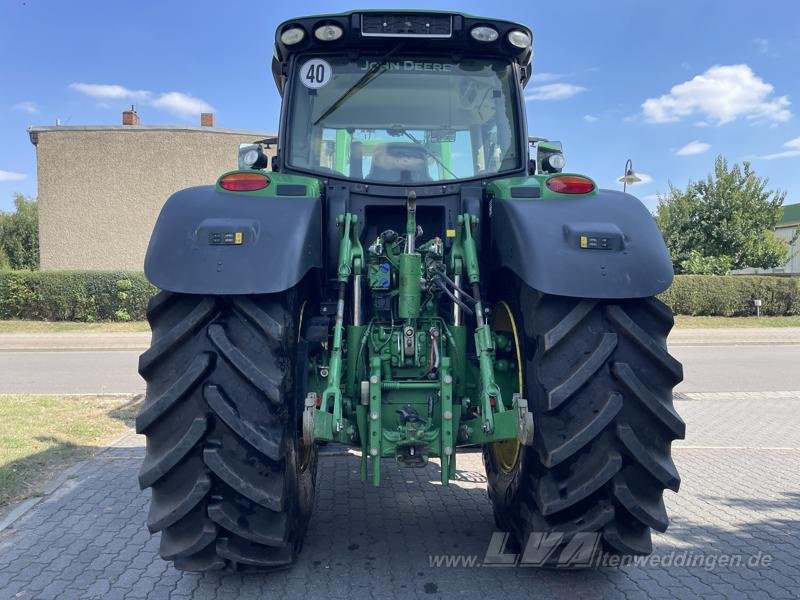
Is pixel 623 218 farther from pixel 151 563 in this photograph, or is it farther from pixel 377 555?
pixel 151 563

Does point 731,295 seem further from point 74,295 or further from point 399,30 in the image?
point 74,295

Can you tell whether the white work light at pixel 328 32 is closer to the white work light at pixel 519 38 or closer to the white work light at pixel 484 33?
the white work light at pixel 484 33

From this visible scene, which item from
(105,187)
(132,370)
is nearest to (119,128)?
(105,187)

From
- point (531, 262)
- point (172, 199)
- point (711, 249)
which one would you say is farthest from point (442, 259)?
point (711, 249)

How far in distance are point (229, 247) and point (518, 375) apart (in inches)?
63.3

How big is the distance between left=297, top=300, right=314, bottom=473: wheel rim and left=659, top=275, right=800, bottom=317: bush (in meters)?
17.7

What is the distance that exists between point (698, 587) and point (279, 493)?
2273mm

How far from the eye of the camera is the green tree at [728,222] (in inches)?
971

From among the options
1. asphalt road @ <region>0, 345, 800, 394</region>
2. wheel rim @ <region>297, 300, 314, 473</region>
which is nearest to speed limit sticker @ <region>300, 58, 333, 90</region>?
wheel rim @ <region>297, 300, 314, 473</region>

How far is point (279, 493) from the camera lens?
2.84 meters

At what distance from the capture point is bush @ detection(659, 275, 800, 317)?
19766 millimetres

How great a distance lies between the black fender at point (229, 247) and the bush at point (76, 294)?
54.9ft

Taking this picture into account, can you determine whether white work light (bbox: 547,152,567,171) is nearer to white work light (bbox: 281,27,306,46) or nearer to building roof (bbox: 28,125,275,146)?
white work light (bbox: 281,27,306,46)

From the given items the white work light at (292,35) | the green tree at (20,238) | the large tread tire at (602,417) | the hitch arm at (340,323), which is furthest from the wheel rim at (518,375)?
the green tree at (20,238)
